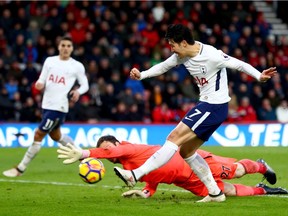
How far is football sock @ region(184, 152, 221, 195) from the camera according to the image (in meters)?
11.0

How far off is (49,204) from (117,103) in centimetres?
1369

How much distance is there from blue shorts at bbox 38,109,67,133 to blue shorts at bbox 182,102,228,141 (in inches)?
230

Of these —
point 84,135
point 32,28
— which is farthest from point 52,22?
point 84,135

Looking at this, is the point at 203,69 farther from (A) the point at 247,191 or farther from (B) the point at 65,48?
(B) the point at 65,48

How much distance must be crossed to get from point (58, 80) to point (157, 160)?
6373 mm

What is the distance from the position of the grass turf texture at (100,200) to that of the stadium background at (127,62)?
21.0 feet

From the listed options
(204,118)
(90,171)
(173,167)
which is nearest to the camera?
(90,171)

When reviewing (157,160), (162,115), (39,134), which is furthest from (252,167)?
(162,115)

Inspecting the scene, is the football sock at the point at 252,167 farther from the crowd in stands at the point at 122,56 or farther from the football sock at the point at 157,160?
the crowd in stands at the point at 122,56

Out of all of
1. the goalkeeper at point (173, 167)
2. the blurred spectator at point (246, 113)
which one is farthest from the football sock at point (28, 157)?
the blurred spectator at point (246, 113)

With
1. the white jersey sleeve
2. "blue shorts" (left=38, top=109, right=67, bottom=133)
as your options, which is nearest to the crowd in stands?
"blue shorts" (left=38, top=109, right=67, bottom=133)

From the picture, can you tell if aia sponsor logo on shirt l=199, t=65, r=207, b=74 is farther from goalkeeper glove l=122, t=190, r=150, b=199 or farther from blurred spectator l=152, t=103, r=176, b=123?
blurred spectator l=152, t=103, r=176, b=123

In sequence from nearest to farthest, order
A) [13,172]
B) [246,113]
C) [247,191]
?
1. [247,191]
2. [13,172]
3. [246,113]

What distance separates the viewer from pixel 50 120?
645 inches
